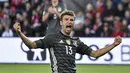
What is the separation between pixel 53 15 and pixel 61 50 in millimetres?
4711

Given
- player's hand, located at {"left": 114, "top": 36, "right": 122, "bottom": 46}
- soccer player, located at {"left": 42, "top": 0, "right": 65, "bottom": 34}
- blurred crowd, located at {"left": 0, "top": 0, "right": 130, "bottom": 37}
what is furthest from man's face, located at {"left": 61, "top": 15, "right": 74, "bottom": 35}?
blurred crowd, located at {"left": 0, "top": 0, "right": 130, "bottom": 37}

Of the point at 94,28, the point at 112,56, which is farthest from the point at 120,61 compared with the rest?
the point at 94,28

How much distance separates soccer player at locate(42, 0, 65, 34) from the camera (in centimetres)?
1209

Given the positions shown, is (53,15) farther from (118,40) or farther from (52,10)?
(118,40)

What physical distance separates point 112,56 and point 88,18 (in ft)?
12.9

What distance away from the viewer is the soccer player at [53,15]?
12.1 metres

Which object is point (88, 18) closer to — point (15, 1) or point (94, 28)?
point (94, 28)

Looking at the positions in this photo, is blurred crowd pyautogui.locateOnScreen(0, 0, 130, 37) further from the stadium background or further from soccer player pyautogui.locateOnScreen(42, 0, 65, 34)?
soccer player pyautogui.locateOnScreen(42, 0, 65, 34)

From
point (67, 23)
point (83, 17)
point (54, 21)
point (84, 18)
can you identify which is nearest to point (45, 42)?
point (67, 23)

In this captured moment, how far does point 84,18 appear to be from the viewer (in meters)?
21.7

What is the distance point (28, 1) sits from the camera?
22.1 m

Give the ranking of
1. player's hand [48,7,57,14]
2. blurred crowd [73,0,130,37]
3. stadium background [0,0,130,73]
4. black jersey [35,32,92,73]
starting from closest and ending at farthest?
black jersey [35,32,92,73] < player's hand [48,7,57,14] < blurred crowd [73,0,130,37] < stadium background [0,0,130,73]

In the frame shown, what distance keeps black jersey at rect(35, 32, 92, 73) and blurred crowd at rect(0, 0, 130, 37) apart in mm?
12057

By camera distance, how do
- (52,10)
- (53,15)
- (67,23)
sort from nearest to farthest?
1. (67,23)
2. (52,10)
3. (53,15)
